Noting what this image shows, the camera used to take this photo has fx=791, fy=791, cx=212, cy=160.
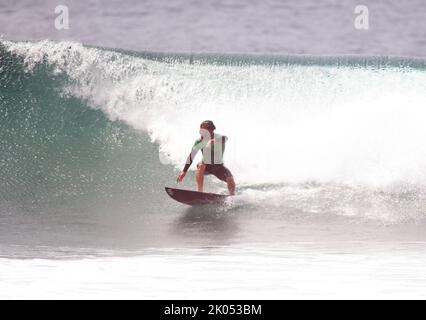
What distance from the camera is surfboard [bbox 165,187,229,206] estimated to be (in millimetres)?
5598

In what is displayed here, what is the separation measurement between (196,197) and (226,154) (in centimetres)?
151

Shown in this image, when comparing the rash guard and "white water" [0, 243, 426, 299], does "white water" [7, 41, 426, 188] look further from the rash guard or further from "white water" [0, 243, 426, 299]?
"white water" [0, 243, 426, 299]

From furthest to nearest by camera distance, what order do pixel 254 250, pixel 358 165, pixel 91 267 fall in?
pixel 358 165
pixel 254 250
pixel 91 267

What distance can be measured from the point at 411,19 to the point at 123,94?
2899 millimetres

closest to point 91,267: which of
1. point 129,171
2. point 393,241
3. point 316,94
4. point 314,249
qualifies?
point 314,249

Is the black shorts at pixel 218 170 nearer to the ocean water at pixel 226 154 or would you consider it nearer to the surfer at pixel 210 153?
the surfer at pixel 210 153

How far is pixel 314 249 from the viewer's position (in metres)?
4.71

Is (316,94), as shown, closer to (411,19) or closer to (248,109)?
(248,109)

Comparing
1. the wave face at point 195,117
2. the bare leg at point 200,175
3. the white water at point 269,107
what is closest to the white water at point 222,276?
the bare leg at point 200,175

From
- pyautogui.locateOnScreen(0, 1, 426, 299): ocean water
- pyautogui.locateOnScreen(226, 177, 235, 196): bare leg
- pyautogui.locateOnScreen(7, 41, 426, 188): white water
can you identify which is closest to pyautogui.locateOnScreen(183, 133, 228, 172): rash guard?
pyautogui.locateOnScreen(226, 177, 235, 196): bare leg

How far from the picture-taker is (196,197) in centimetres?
560

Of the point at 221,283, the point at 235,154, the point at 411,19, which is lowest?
the point at 221,283

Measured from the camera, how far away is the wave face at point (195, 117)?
6.72 metres

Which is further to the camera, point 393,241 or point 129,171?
point 129,171
